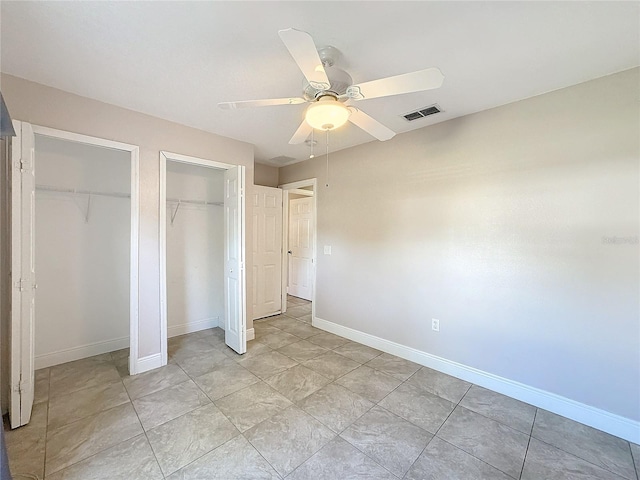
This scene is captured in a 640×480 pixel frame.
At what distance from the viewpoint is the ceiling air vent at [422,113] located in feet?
7.95

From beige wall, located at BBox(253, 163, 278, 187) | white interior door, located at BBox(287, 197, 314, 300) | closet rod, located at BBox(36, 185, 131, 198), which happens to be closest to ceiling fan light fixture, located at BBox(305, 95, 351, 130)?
closet rod, located at BBox(36, 185, 131, 198)

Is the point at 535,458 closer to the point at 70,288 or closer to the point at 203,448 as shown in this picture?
the point at 203,448

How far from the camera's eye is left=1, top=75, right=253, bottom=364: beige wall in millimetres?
2082

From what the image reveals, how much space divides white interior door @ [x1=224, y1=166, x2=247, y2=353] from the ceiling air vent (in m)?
1.88

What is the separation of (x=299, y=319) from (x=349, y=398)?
217 cm

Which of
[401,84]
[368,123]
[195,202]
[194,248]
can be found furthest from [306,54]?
[194,248]

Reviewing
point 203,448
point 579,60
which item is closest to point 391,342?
point 203,448

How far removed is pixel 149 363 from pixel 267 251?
86.6 inches

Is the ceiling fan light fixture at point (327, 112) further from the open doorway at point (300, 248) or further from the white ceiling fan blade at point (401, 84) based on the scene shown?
the open doorway at point (300, 248)

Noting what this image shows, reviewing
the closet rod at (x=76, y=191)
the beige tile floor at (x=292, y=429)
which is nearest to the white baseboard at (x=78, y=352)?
the beige tile floor at (x=292, y=429)

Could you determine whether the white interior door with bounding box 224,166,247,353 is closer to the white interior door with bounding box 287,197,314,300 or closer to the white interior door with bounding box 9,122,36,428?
the white interior door with bounding box 9,122,36,428

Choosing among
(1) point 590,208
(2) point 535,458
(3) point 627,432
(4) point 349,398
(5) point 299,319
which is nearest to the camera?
(2) point 535,458

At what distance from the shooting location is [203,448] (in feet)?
5.71

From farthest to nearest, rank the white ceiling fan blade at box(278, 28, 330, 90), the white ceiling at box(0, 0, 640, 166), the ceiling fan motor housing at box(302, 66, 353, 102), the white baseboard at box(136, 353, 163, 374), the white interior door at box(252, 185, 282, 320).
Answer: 1. the white interior door at box(252, 185, 282, 320)
2. the white baseboard at box(136, 353, 163, 374)
3. the ceiling fan motor housing at box(302, 66, 353, 102)
4. the white ceiling at box(0, 0, 640, 166)
5. the white ceiling fan blade at box(278, 28, 330, 90)
